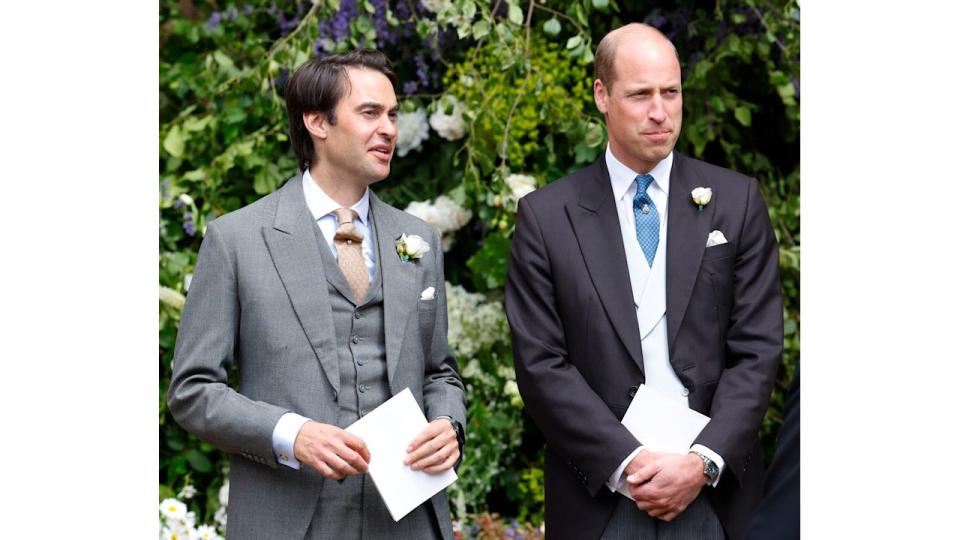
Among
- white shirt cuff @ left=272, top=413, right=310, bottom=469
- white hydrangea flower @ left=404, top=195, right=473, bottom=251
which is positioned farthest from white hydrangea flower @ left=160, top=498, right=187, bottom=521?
white shirt cuff @ left=272, top=413, right=310, bottom=469

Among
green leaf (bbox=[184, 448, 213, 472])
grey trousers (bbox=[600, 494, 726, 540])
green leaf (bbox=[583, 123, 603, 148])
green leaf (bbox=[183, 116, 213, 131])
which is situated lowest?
green leaf (bbox=[184, 448, 213, 472])

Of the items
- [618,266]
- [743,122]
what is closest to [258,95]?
[743,122]

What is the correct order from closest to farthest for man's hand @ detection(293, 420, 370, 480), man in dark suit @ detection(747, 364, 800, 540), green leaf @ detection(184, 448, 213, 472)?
man in dark suit @ detection(747, 364, 800, 540)
man's hand @ detection(293, 420, 370, 480)
green leaf @ detection(184, 448, 213, 472)

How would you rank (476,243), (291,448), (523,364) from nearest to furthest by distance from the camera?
(291,448) → (523,364) → (476,243)

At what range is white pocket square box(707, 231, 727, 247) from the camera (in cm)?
314

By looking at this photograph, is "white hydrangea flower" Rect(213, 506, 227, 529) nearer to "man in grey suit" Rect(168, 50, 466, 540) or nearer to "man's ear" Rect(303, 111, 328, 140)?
"man in grey suit" Rect(168, 50, 466, 540)

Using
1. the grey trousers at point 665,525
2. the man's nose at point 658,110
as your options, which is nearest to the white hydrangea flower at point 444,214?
the man's nose at point 658,110

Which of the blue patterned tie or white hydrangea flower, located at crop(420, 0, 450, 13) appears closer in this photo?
the blue patterned tie

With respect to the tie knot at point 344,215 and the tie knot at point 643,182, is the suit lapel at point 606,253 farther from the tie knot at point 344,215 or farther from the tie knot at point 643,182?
the tie knot at point 344,215

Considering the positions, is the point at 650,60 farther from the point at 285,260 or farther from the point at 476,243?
the point at 476,243

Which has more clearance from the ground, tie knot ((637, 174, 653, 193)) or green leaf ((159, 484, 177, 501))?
tie knot ((637, 174, 653, 193))

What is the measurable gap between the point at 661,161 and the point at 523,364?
27.2 inches

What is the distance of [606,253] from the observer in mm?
3137

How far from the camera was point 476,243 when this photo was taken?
514cm
